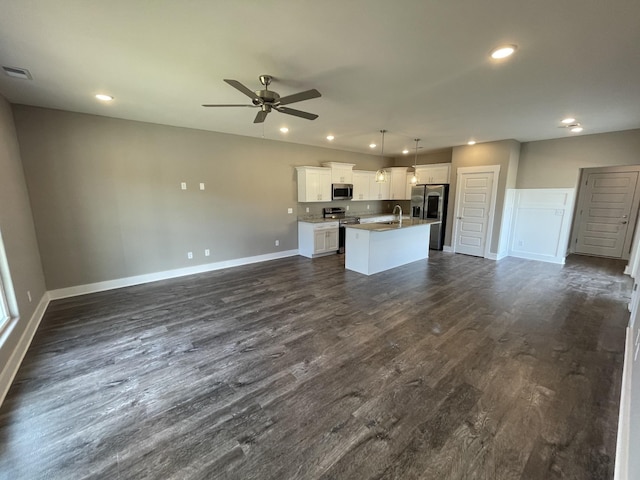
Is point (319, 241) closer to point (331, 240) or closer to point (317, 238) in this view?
point (317, 238)

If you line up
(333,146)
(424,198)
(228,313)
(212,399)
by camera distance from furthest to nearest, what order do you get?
(424,198) < (333,146) < (228,313) < (212,399)

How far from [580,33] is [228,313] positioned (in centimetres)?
425

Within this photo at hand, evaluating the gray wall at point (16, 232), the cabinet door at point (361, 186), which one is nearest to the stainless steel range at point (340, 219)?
the cabinet door at point (361, 186)

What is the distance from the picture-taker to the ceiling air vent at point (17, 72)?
2465 mm

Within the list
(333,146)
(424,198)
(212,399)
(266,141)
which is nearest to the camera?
(212,399)

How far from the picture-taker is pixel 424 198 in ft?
23.5

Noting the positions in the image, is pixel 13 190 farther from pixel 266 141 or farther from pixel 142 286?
pixel 266 141

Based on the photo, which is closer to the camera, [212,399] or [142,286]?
[212,399]

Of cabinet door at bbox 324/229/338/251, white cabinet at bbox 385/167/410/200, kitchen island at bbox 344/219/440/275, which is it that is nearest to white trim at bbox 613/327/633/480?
kitchen island at bbox 344/219/440/275

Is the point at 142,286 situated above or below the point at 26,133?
below

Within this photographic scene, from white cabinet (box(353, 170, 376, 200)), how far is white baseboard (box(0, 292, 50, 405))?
6587 millimetres

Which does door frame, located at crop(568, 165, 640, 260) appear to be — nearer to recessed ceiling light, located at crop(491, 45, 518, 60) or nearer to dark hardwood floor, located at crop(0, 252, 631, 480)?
dark hardwood floor, located at crop(0, 252, 631, 480)

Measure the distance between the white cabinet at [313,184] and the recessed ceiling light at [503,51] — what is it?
4361 mm

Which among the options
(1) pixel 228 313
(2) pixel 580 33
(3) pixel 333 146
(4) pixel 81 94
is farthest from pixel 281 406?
(3) pixel 333 146
